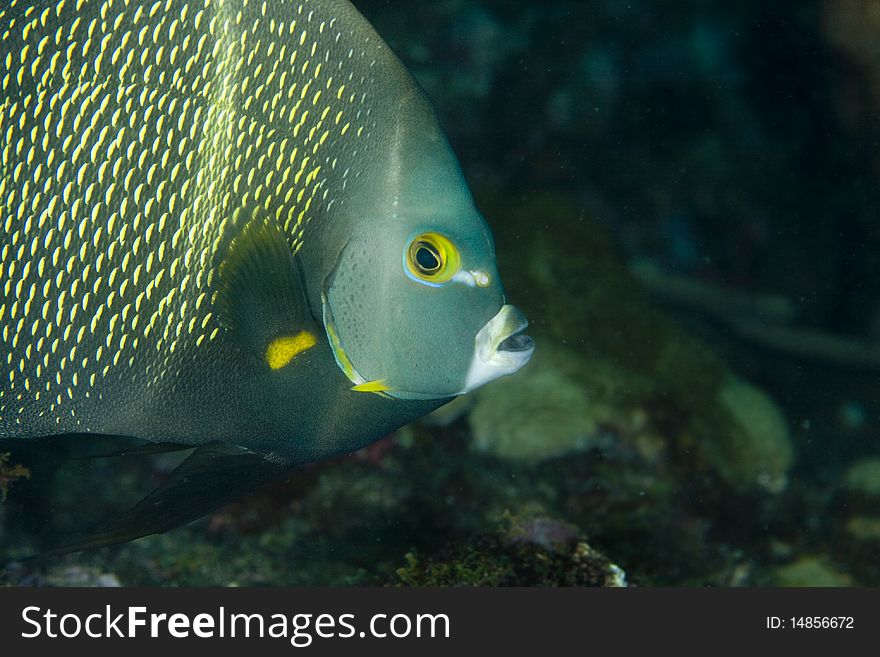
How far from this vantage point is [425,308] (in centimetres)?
120

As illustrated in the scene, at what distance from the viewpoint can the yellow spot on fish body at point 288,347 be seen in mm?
1240

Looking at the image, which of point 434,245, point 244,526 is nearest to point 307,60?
point 434,245

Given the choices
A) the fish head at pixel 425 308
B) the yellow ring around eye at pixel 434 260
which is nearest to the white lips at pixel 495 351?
the fish head at pixel 425 308

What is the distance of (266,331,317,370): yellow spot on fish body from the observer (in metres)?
1.24

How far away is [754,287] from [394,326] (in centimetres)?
442

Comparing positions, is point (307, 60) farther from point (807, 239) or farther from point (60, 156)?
point (807, 239)

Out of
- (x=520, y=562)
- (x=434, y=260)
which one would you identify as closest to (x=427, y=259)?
(x=434, y=260)

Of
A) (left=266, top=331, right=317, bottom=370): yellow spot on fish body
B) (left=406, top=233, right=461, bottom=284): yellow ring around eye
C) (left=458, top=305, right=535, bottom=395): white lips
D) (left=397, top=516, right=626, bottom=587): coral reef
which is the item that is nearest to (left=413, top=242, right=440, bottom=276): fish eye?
(left=406, top=233, right=461, bottom=284): yellow ring around eye

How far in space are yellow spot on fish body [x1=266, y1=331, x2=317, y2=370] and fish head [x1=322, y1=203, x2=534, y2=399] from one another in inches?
2.4

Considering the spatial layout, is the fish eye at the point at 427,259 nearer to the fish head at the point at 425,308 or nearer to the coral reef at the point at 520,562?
the fish head at the point at 425,308

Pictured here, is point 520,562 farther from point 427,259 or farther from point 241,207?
point 241,207

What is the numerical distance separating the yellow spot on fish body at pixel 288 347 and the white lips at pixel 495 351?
339 millimetres

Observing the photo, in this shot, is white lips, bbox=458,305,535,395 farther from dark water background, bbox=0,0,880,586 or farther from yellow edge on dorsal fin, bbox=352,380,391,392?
dark water background, bbox=0,0,880,586

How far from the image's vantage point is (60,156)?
4.04 feet
